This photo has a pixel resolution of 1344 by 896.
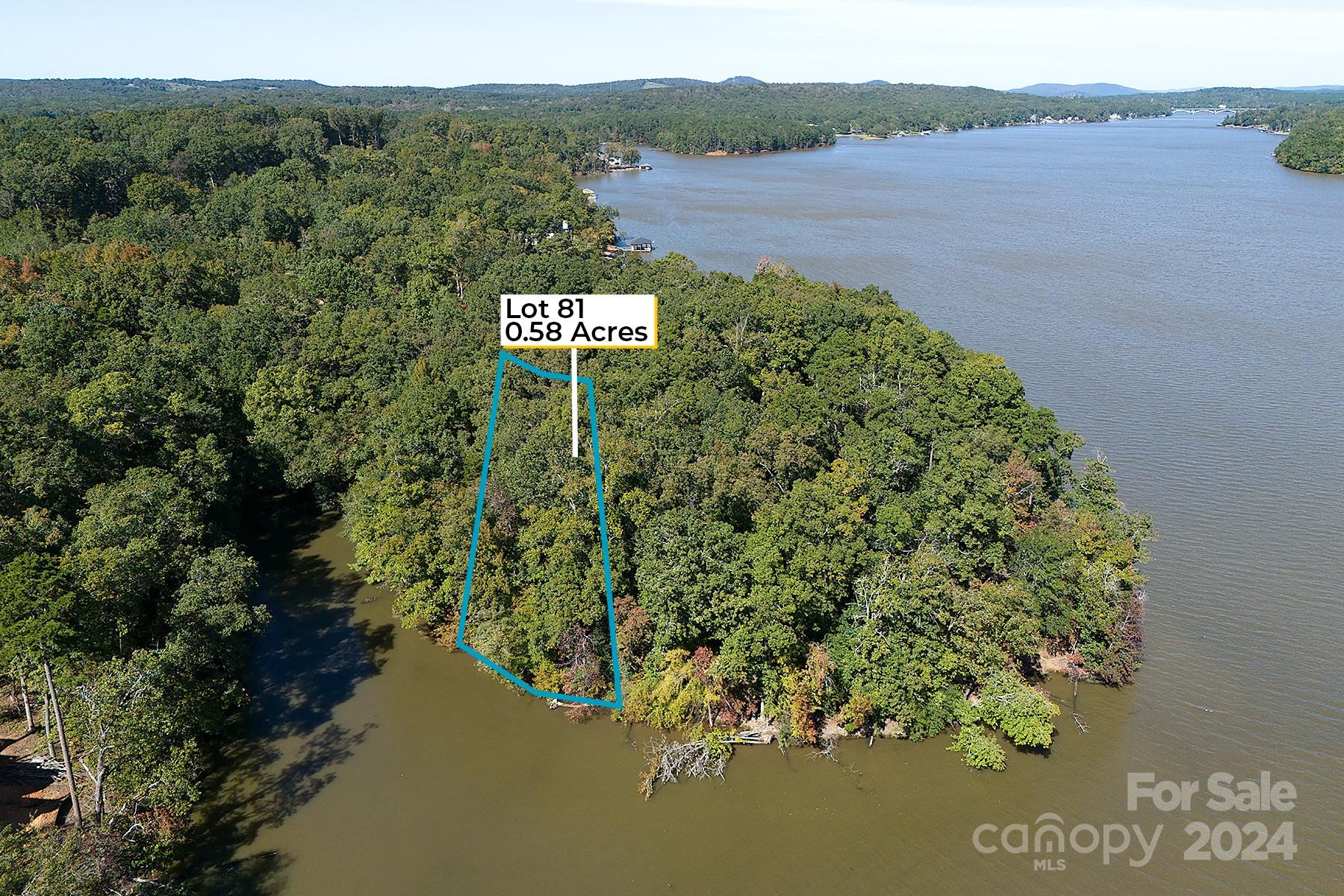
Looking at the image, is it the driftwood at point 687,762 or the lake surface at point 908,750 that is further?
the driftwood at point 687,762

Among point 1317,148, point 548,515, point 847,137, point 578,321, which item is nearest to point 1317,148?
point 1317,148

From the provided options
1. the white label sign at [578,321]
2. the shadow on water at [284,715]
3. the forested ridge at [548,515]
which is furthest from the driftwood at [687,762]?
the white label sign at [578,321]

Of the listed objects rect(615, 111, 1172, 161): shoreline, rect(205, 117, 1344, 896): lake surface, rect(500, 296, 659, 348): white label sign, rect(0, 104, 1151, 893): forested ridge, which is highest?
rect(615, 111, 1172, 161): shoreline

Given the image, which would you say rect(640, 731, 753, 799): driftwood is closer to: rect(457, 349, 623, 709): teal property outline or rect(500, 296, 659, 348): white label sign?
rect(457, 349, 623, 709): teal property outline

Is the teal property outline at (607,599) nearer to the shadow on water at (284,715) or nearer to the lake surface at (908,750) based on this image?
the lake surface at (908,750)

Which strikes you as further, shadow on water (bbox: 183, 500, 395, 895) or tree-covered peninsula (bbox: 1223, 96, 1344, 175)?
tree-covered peninsula (bbox: 1223, 96, 1344, 175)

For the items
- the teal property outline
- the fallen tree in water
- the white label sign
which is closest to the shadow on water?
the teal property outline
